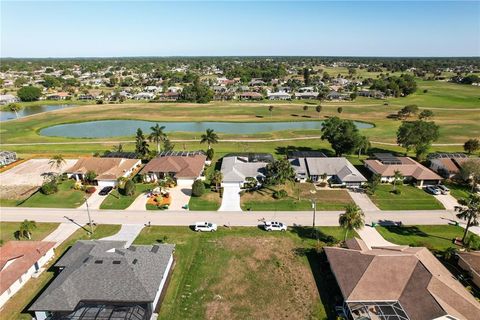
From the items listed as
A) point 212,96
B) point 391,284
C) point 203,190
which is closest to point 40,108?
point 212,96

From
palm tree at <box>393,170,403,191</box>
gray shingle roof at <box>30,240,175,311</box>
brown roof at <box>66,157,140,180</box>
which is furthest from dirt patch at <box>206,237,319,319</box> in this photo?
brown roof at <box>66,157,140,180</box>

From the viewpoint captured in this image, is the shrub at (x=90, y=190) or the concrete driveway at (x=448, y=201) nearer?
the concrete driveway at (x=448, y=201)

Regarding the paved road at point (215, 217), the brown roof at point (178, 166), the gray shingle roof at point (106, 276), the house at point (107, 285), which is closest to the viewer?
the house at point (107, 285)

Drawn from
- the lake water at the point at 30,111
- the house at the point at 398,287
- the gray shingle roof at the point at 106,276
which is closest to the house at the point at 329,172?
the house at the point at 398,287

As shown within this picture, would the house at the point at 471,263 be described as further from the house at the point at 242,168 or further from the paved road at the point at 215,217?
the house at the point at 242,168

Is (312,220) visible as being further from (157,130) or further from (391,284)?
(157,130)
